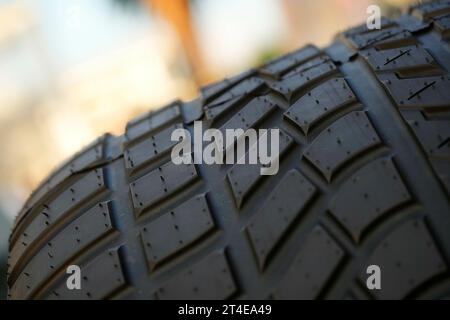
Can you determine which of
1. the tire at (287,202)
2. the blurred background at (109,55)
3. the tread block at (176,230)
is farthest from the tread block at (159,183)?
the blurred background at (109,55)

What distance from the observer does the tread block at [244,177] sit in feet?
9.53

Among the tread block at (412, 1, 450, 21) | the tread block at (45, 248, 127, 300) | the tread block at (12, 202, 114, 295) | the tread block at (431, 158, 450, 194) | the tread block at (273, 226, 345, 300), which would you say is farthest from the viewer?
the tread block at (412, 1, 450, 21)

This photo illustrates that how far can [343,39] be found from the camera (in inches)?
165

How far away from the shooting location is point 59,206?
3.52m

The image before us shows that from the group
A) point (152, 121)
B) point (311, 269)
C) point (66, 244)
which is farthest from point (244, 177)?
Result: point (152, 121)

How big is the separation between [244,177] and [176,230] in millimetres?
449

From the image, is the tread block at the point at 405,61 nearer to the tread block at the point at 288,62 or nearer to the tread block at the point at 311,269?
the tread block at the point at 288,62

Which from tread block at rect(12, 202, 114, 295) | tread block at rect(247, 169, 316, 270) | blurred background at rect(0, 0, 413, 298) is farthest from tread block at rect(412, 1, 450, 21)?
blurred background at rect(0, 0, 413, 298)

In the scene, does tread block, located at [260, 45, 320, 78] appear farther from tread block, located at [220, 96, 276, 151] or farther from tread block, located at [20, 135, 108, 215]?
tread block, located at [20, 135, 108, 215]

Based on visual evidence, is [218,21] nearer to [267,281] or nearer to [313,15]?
[313,15]

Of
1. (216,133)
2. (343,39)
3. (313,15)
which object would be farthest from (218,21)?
(216,133)

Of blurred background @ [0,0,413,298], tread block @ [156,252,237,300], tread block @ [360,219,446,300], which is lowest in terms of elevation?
tread block @ [360,219,446,300]

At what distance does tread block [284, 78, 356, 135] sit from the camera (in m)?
3.15

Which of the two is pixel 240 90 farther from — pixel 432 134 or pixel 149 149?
pixel 432 134
